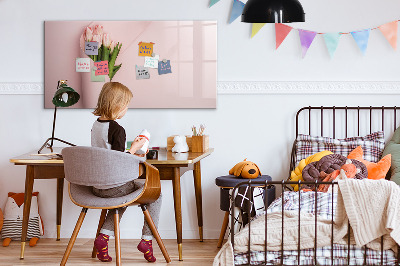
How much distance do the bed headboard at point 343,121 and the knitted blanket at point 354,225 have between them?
142 cm

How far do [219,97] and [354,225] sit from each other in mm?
1738

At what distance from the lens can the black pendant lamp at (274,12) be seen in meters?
3.14

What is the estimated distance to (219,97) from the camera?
14.6 ft

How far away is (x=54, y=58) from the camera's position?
444 centimetres

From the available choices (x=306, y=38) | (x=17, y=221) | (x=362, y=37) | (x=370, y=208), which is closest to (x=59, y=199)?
(x=17, y=221)

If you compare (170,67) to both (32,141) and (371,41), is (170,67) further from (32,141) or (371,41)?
(371,41)

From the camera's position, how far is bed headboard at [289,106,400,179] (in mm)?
4391

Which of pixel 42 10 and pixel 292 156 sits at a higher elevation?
pixel 42 10

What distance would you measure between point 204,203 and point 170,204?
0.25 m

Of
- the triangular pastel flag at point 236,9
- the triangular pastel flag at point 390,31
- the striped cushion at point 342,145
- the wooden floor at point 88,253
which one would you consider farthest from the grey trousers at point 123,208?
the triangular pastel flag at point 390,31

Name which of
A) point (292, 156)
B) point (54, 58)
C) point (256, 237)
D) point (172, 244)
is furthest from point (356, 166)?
point (54, 58)

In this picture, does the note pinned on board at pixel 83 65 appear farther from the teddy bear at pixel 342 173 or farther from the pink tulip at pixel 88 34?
the teddy bear at pixel 342 173

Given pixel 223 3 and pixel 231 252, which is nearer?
pixel 231 252

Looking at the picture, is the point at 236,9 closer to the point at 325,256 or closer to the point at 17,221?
the point at 325,256
